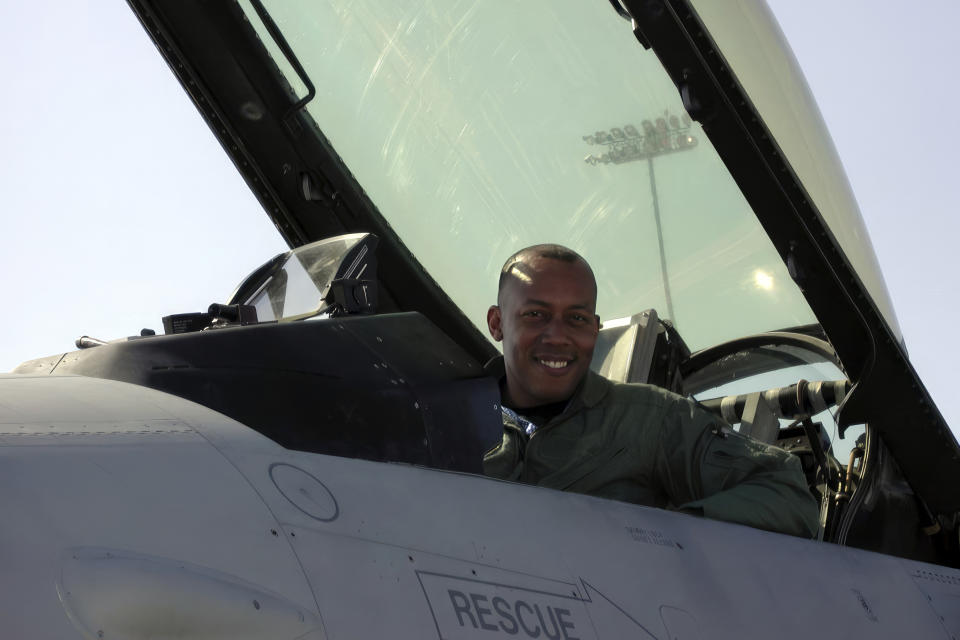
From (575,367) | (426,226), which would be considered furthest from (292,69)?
(575,367)

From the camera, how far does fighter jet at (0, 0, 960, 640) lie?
4.13 ft

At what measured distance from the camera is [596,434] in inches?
102

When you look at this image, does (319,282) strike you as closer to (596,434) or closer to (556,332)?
(556,332)

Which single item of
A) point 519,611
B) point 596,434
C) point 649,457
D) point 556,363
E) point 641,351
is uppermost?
point 519,611

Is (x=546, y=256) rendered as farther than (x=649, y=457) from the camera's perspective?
Yes

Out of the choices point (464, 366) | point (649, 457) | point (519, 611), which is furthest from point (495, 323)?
point (519, 611)

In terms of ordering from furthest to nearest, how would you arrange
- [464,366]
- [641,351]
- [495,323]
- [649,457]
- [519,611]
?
[641,351]
[495,323]
[649,457]
[464,366]
[519,611]

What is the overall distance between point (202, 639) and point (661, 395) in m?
1.72

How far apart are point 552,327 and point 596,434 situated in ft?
1.02

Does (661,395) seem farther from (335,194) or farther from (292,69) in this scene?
(292,69)

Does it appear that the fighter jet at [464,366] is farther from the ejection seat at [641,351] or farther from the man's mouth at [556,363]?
the man's mouth at [556,363]

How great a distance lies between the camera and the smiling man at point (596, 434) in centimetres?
246

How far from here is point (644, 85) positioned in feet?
13.2

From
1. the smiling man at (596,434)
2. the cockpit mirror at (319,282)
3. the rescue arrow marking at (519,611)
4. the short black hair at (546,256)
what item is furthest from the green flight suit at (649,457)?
the rescue arrow marking at (519,611)
